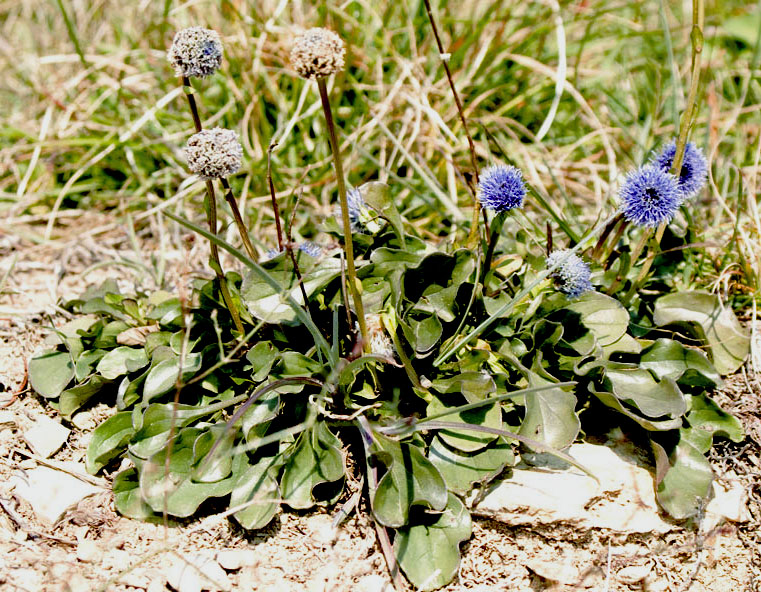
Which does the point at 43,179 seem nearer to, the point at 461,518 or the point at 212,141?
the point at 212,141

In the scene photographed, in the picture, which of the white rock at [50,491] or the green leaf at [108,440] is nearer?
the white rock at [50,491]

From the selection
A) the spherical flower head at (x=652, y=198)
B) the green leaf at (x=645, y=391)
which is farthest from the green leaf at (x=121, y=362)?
the spherical flower head at (x=652, y=198)

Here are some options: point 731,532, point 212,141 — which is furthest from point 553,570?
point 212,141

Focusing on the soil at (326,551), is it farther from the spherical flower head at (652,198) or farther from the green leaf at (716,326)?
the spherical flower head at (652,198)

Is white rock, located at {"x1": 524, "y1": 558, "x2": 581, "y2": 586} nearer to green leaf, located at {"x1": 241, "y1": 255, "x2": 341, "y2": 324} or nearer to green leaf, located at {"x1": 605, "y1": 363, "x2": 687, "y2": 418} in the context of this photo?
green leaf, located at {"x1": 605, "y1": 363, "x2": 687, "y2": 418}

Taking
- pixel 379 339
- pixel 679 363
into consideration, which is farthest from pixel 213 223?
pixel 679 363

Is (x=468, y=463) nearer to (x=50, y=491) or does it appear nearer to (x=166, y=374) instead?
(x=166, y=374)
